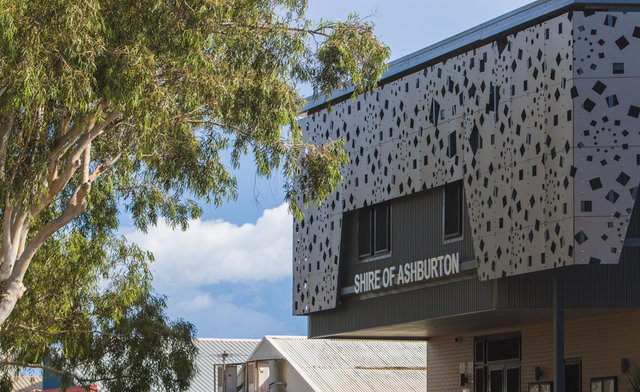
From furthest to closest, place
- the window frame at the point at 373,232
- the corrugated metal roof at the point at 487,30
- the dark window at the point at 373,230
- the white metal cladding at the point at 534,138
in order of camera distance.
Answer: the dark window at the point at 373,230
the window frame at the point at 373,232
the corrugated metal roof at the point at 487,30
the white metal cladding at the point at 534,138

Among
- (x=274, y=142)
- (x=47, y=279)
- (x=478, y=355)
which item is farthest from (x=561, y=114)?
(x=47, y=279)

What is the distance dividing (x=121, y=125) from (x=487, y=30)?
8.01m

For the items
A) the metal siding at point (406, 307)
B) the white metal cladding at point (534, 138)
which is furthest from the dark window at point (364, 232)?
the white metal cladding at point (534, 138)

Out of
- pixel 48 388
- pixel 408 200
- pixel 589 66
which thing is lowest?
pixel 48 388

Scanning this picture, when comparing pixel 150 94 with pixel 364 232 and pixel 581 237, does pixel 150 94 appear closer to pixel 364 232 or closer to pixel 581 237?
pixel 581 237

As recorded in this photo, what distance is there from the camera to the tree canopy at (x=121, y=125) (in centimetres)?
1767

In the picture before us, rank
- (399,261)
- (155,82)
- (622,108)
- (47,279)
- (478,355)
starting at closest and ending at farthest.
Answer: (155,82), (622,108), (47,279), (399,261), (478,355)

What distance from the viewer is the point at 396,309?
1044 inches

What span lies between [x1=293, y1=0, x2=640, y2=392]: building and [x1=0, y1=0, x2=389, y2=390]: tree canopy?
3085mm

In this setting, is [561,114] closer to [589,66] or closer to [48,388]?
[589,66]

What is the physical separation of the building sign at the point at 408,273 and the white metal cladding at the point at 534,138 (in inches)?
50.0

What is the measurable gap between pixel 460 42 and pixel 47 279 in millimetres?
10391

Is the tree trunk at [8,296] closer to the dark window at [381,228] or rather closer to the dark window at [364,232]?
the dark window at [381,228]

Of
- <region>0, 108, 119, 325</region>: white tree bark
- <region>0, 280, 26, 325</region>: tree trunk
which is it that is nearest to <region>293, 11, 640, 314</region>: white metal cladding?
<region>0, 108, 119, 325</region>: white tree bark
